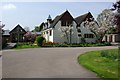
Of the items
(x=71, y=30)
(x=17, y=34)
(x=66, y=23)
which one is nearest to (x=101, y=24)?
(x=71, y=30)

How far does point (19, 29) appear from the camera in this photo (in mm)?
77000

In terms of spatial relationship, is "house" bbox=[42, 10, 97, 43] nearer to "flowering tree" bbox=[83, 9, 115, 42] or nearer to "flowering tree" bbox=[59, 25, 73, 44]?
"flowering tree" bbox=[59, 25, 73, 44]

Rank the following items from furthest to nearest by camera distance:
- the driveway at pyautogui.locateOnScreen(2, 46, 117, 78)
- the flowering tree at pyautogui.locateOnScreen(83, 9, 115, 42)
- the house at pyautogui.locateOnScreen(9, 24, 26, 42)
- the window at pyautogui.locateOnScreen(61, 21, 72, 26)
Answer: the house at pyautogui.locateOnScreen(9, 24, 26, 42), the window at pyautogui.locateOnScreen(61, 21, 72, 26), the flowering tree at pyautogui.locateOnScreen(83, 9, 115, 42), the driveway at pyautogui.locateOnScreen(2, 46, 117, 78)

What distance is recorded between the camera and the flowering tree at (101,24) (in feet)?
177

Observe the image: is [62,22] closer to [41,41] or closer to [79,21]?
[79,21]

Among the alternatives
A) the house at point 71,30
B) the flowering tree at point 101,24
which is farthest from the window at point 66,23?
the flowering tree at point 101,24

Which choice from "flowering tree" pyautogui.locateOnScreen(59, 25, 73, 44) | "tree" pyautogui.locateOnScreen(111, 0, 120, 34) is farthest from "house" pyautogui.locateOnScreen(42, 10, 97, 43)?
"tree" pyautogui.locateOnScreen(111, 0, 120, 34)

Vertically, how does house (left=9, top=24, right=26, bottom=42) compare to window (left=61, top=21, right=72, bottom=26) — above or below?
→ below

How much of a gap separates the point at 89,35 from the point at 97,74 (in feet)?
151

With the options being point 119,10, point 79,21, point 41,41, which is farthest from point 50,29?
point 119,10

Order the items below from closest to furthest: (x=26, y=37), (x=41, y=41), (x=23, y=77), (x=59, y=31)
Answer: (x=23, y=77)
(x=41, y=41)
(x=59, y=31)
(x=26, y=37)

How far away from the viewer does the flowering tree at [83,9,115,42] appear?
54.0m

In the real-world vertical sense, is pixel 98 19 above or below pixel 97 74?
above

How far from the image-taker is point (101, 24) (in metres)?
55.4
